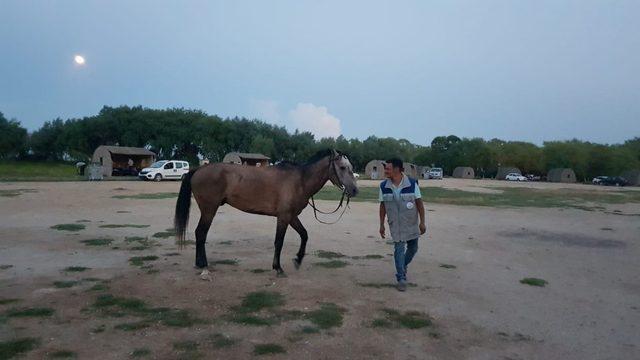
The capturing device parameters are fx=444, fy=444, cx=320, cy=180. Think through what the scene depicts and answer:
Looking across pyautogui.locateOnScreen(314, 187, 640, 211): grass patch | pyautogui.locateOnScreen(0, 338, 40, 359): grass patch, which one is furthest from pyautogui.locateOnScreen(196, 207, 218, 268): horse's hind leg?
pyautogui.locateOnScreen(314, 187, 640, 211): grass patch

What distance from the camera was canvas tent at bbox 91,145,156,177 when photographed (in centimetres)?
4755

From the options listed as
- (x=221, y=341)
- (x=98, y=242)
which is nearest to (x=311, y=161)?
(x=221, y=341)

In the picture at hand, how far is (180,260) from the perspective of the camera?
810 centimetres

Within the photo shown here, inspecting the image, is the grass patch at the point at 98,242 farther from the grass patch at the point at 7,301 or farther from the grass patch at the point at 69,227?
the grass patch at the point at 7,301

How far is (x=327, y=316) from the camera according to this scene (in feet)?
17.3

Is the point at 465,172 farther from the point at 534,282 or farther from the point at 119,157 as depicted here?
the point at 534,282

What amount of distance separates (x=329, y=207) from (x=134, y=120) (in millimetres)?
59306

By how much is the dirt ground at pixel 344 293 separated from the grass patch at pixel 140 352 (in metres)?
0.04

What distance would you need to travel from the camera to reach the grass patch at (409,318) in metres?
5.09

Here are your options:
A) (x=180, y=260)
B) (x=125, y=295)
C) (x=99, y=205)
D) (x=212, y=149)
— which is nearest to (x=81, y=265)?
(x=180, y=260)

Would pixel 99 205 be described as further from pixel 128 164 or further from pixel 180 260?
pixel 128 164

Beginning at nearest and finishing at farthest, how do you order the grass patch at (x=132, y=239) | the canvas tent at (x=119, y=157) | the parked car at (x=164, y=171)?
the grass patch at (x=132, y=239) < the parked car at (x=164, y=171) < the canvas tent at (x=119, y=157)

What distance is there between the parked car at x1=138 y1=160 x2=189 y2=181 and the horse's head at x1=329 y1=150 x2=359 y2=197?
116 feet

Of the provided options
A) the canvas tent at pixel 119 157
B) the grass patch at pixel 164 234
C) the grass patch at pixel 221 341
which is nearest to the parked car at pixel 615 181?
the canvas tent at pixel 119 157
